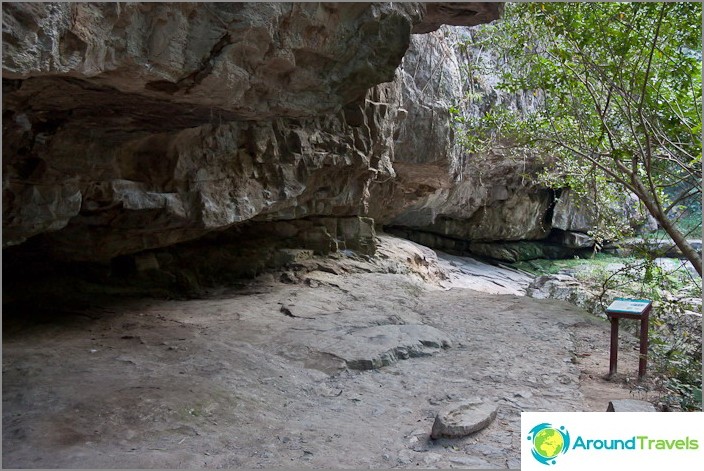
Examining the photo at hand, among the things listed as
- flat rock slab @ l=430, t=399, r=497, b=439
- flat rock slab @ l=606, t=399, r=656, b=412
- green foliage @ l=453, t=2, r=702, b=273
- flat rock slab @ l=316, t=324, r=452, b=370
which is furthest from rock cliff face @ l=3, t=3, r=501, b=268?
flat rock slab @ l=606, t=399, r=656, b=412

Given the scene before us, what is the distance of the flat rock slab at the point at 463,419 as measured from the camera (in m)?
4.27

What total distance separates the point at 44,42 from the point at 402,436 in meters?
3.73

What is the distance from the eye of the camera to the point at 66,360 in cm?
533

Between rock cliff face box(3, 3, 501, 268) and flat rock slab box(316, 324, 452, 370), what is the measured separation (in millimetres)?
2441

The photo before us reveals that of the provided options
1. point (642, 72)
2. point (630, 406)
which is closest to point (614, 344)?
point (630, 406)

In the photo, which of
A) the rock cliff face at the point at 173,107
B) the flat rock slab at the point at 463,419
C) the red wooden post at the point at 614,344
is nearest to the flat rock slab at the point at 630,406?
the flat rock slab at the point at 463,419

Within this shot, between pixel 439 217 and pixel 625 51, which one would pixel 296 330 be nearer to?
pixel 625 51

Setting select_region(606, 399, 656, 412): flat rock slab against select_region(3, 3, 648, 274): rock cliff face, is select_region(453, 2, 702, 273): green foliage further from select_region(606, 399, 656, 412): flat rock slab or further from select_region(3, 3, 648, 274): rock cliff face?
select_region(606, 399, 656, 412): flat rock slab

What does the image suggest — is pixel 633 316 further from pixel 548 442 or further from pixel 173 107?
pixel 173 107

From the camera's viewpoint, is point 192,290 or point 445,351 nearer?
point 445,351

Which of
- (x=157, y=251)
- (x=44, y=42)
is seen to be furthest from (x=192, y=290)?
(x=44, y=42)

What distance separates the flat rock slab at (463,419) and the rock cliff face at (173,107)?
11.1ft

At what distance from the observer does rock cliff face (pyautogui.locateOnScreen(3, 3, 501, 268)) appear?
12.9 feet

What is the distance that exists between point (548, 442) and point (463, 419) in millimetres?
1306
